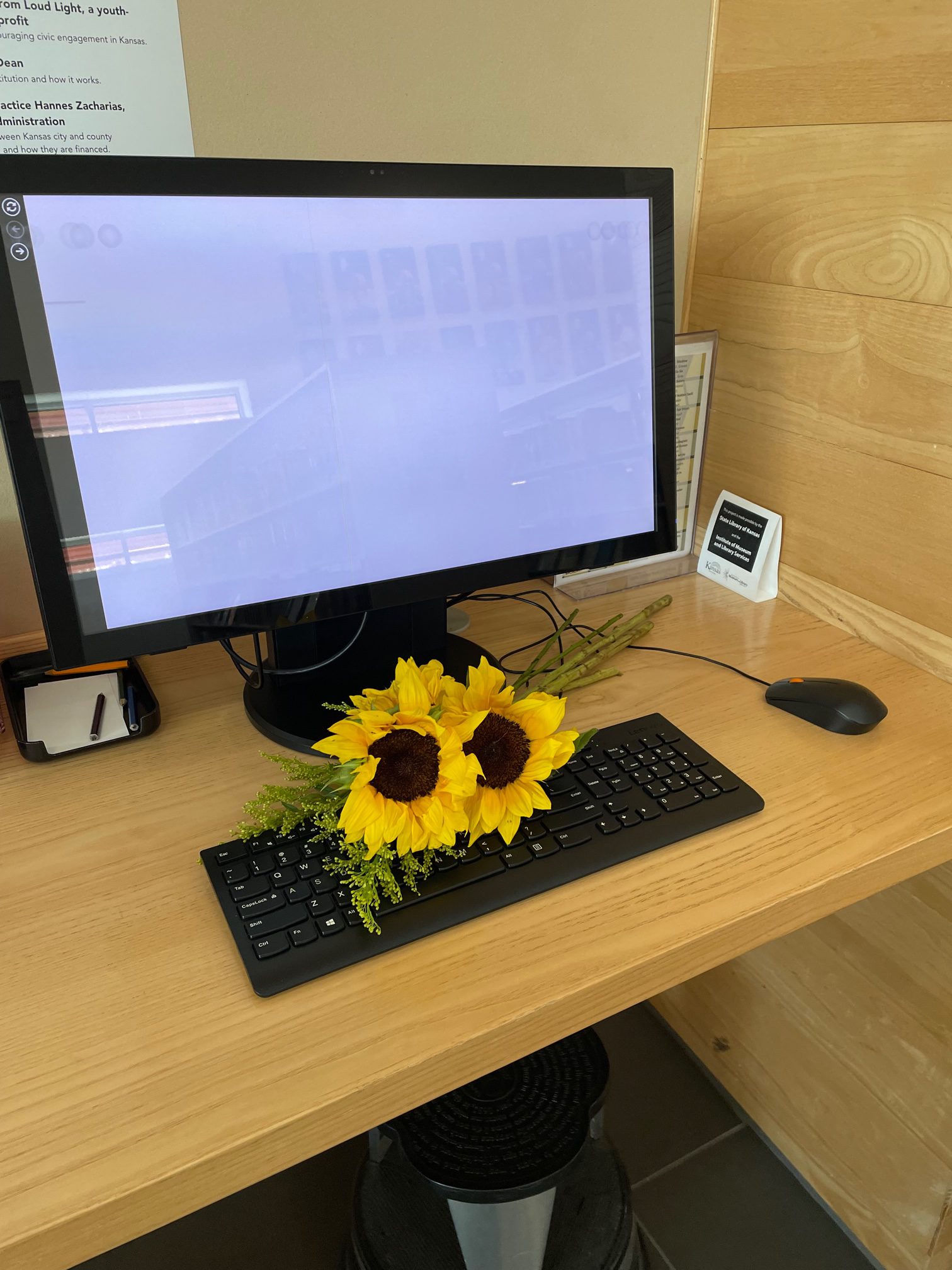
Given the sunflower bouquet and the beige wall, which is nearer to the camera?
the sunflower bouquet

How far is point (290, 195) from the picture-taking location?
0.68 m

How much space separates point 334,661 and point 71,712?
238mm

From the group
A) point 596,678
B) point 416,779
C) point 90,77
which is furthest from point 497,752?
point 90,77

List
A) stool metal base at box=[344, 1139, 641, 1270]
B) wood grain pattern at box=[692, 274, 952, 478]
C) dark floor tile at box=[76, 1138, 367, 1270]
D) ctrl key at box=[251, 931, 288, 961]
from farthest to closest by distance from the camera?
dark floor tile at box=[76, 1138, 367, 1270] → stool metal base at box=[344, 1139, 641, 1270] → wood grain pattern at box=[692, 274, 952, 478] → ctrl key at box=[251, 931, 288, 961]

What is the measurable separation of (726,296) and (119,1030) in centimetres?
101

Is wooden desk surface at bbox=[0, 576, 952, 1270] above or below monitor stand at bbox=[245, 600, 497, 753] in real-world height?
below

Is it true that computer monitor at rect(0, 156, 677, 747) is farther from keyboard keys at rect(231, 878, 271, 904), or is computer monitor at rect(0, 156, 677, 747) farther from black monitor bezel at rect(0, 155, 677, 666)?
keyboard keys at rect(231, 878, 271, 904)

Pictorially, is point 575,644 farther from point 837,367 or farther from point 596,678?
point 837,367

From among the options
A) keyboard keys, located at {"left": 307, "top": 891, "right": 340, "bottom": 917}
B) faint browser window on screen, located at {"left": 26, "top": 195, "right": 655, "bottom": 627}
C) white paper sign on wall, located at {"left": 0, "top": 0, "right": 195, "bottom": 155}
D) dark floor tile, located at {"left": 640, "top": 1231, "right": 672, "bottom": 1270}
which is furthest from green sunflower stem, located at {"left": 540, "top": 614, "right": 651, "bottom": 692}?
dark floor tile, located at {"left": 640, "top": 1231, "right": 672, "bottom": 1270}

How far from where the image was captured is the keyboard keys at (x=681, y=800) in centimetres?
72

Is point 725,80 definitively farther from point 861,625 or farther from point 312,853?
point 312,853

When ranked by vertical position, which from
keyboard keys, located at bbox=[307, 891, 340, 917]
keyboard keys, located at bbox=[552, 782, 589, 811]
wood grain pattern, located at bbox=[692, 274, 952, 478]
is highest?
wood grain pattern, located at bbox=[692, 274, 952, 478]

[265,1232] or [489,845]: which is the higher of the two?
[489,845]

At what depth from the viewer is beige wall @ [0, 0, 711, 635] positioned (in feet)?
2.89
